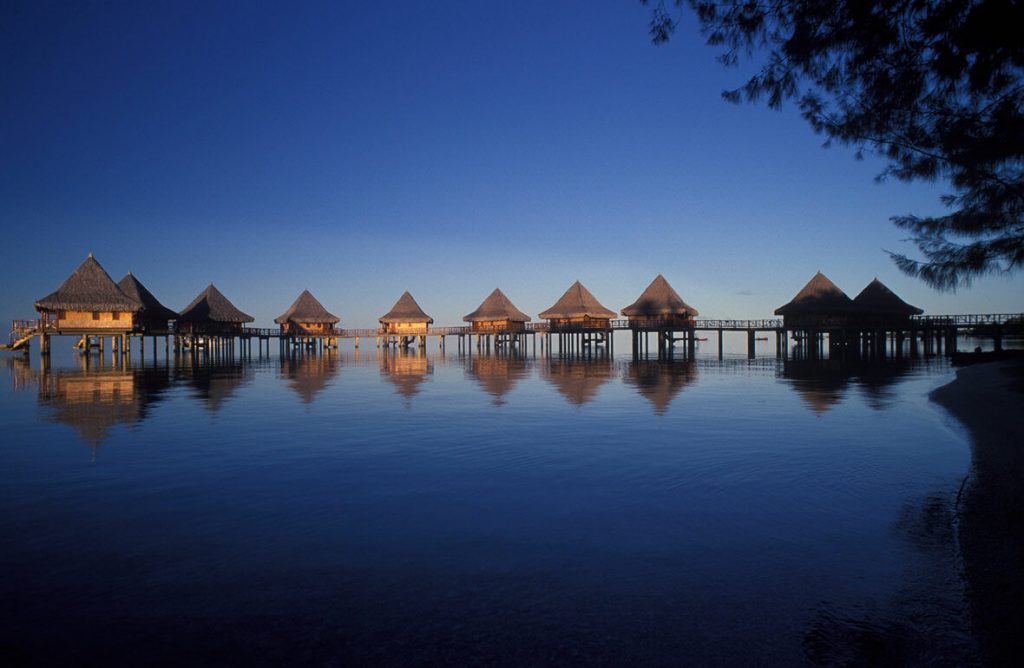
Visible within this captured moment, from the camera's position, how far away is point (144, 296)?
4372cm

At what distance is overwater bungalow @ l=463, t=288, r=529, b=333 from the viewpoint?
176 ft

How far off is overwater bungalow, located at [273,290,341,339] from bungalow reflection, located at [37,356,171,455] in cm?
3153

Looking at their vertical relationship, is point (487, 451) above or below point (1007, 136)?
below

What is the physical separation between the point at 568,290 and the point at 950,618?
48.3 meters

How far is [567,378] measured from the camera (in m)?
21.8

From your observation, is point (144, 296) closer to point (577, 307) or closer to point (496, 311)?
point (496, 311)

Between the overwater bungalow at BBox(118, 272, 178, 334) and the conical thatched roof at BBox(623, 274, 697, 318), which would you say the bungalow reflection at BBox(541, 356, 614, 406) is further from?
the overwater bungalow at BBox(118, 272, 178, 334)

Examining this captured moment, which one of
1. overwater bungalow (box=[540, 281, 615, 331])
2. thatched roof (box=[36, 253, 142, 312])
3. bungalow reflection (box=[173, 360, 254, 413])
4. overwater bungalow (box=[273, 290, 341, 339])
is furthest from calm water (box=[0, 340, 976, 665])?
overwater bungalow (box=[273, 290, 341, 339])

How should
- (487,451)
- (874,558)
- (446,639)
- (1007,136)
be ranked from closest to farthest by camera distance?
(446,639) → (874,558) → (1007,136) → (487,451)

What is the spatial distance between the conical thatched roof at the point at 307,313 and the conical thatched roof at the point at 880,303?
4230 cm

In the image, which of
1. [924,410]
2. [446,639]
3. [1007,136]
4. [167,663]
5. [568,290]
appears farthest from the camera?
[568,290]

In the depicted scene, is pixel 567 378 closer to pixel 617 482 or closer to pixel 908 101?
pixel 617 482

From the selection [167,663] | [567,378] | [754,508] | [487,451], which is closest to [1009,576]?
[754,508]

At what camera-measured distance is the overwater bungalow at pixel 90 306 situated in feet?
118
